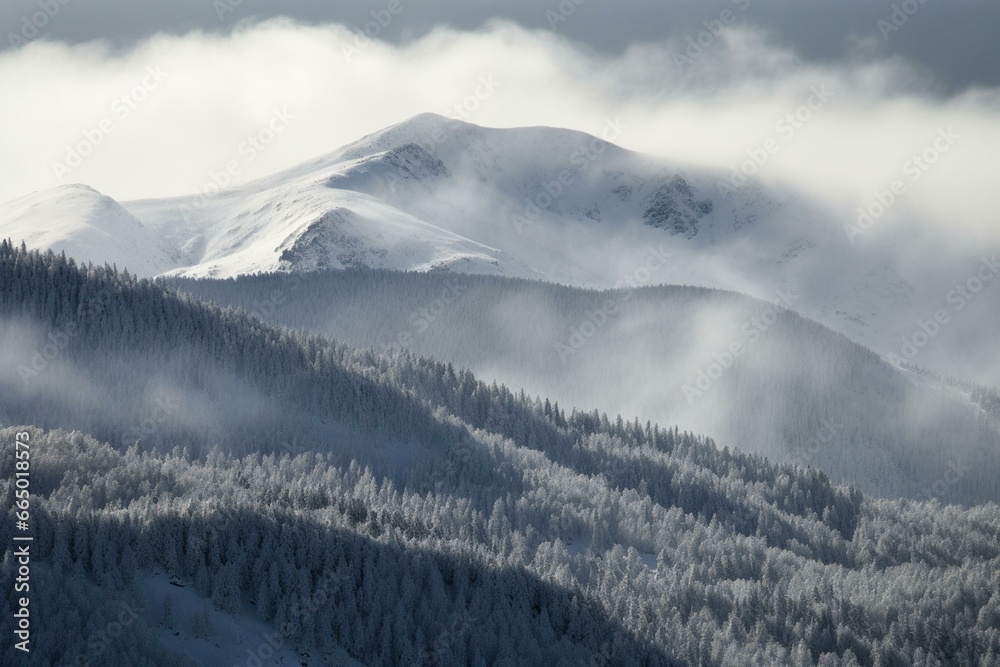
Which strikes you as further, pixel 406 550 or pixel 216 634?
pixel 406 550

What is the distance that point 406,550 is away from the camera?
123 m

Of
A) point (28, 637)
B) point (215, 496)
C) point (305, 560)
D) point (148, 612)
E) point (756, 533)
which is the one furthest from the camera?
point (756, 533)

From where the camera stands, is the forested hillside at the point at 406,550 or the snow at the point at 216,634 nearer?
the snow at the point at 216,634

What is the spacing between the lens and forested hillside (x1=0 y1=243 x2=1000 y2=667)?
103250 mm

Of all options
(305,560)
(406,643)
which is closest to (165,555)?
(305,560)

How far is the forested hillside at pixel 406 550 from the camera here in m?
103

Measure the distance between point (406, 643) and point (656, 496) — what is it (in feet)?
333

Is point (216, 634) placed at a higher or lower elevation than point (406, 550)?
lower

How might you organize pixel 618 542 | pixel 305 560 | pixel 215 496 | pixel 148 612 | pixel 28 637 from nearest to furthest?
pixel 28 637, pixel 148 612, pixel 305 560, pixel 215 496, pixel 618 542

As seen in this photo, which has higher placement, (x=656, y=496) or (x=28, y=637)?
(x=28, y=637)

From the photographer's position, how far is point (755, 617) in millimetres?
138250

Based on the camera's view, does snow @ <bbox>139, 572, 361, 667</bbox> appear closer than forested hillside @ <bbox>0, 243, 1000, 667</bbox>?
Yes

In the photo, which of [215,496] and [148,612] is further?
[215,496]

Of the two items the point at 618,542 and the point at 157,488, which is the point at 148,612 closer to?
the point at 157,488
